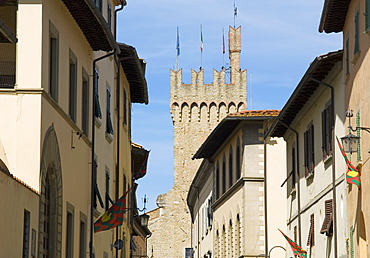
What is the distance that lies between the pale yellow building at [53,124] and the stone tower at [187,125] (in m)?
59.6

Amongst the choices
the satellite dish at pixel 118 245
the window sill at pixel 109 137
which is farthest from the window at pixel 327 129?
the satellite dish at pixel 118 245

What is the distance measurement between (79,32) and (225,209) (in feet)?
95.5

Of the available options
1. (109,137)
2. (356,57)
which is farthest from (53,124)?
(109,137)

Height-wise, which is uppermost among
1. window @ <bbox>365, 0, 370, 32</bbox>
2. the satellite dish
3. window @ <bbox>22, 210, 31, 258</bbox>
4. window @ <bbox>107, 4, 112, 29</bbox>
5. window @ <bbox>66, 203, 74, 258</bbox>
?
window @ <bbox>107, 4, 112, 29</bbox>

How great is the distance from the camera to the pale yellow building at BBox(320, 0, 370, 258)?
23.2 m

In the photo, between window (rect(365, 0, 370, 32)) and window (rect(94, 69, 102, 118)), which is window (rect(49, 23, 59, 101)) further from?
window (rect(365, 0, 370, 32))

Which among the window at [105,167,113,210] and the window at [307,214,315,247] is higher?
the window at [105,167,113,210]

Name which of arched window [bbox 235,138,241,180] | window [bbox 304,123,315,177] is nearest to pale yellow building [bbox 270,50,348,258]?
window [bbox 304,123,315,177]

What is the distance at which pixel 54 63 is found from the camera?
21.8 metres

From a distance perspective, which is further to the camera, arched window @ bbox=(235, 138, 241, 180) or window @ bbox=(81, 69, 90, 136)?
arched window @ bbox=(235, 138, 241, 180)

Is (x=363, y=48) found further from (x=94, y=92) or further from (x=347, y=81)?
(x=94, y=92)

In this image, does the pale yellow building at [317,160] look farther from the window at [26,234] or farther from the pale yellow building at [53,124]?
the window at [26,234]

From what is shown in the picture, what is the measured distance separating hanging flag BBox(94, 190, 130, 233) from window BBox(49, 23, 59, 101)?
17.8ft

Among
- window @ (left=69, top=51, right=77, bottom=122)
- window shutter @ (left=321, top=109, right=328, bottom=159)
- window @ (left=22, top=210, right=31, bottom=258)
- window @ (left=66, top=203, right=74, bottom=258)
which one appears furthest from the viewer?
window shutter @ (left=321, top=109, right=328, bottom=159)
